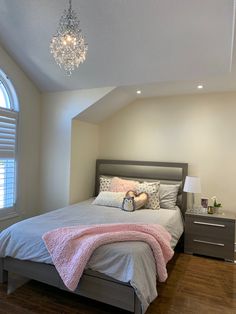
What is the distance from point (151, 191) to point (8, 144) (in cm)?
227

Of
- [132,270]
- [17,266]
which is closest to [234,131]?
[132,270]

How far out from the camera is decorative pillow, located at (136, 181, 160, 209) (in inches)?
138

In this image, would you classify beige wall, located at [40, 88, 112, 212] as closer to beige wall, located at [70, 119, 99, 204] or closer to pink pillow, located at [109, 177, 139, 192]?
beige wall, located at [70, 119, 99, 204]

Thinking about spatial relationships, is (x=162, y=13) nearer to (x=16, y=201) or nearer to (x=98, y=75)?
(x=98, y=75)

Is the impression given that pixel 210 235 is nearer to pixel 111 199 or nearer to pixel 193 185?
pixel 193 185

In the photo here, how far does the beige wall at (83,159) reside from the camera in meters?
3.94

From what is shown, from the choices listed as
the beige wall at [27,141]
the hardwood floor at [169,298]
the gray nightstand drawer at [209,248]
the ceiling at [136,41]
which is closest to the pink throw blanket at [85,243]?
the hardwood floor at [169,298]

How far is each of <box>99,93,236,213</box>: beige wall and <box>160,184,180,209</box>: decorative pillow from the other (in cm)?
46

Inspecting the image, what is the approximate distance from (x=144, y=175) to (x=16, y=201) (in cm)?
213

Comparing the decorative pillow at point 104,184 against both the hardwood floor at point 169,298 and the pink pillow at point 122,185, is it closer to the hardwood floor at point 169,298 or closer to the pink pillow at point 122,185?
the pink pillow at point 122,185

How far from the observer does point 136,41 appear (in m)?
2.79

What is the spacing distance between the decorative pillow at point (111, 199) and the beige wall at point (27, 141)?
1.15 m

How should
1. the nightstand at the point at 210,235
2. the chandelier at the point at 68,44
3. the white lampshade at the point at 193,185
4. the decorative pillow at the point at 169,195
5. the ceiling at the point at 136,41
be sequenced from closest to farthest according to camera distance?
1. the chandelier at the point at 68,44
2. the ceiling at the point at 136,41
3. the nightstand at the point at 210,235
4. the white lampshade at the point at 193,185
5. the decorative pillow at the point at 169,195

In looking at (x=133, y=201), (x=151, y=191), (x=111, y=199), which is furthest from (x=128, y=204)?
(x=151, y=191)
